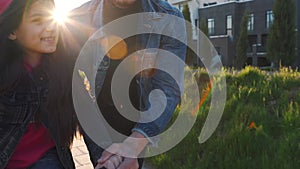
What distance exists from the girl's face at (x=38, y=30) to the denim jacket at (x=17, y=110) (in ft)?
0.45

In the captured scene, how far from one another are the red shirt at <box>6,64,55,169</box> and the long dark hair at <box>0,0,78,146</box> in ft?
0.18

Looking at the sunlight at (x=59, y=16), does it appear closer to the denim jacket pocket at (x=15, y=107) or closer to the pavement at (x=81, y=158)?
the denim jacket pocket at (x=15, y=107)

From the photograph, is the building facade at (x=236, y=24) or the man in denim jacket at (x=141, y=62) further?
the building facade at (x=236, y=24)

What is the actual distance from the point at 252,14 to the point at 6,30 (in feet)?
111

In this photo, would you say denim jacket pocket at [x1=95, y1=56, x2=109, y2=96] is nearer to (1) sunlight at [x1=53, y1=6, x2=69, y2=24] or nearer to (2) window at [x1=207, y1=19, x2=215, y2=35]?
(1) sunlight at [x1=53, y1=6, x2=69, y2=24]

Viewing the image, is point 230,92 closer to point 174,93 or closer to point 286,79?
point 286,79

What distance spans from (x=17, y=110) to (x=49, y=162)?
0.29 metres

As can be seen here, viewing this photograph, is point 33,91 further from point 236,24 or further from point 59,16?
point 236,24

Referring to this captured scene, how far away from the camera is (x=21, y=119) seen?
1598mm

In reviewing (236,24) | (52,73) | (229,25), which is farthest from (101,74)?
(229,25)

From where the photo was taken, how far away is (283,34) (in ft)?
75.1

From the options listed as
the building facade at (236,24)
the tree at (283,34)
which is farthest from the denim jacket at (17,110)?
the building facade at (236,24)

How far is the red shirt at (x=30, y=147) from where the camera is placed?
1.66 metres

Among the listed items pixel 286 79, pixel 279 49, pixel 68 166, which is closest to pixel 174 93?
pixel 68 166
